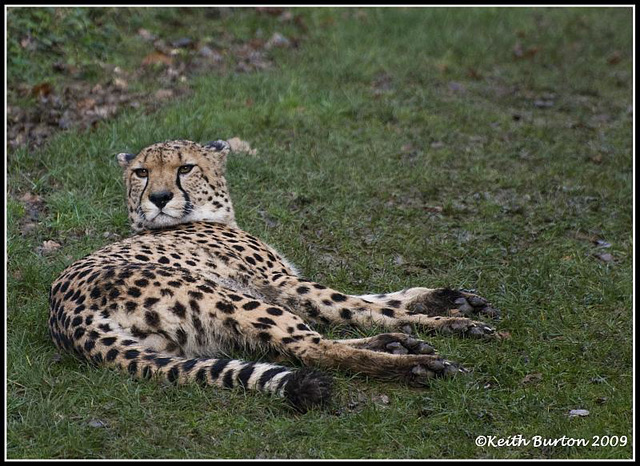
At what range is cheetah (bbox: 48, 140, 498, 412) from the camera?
13.5ft

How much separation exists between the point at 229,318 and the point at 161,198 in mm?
1217

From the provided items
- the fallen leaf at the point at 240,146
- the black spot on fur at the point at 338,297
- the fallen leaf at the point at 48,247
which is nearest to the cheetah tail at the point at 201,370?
the black spot on fur at the point at 338,297

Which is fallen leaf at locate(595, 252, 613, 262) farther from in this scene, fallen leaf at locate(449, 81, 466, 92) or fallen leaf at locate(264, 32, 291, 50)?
fallen leaf at locate(264, 32, 291, 50)

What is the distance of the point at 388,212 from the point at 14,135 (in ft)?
10.1

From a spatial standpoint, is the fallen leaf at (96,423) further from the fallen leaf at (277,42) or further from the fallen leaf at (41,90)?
the fallen leaf at (277,42)

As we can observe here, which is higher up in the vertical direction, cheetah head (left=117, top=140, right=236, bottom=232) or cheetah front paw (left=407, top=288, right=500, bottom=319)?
cheetah head (left=117, top=140, right=236, bottom=232)

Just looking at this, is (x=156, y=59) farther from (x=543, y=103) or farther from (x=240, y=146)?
(x=543, y=103)

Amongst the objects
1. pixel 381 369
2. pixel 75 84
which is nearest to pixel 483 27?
pixel 75 84

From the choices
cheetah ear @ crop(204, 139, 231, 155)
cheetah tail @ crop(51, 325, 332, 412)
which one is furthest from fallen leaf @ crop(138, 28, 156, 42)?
cheetah tail @ crop(51, 325, 332, 412)

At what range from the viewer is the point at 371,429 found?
396 cm

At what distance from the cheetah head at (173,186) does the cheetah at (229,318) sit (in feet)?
0.14

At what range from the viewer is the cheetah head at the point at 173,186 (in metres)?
5.26

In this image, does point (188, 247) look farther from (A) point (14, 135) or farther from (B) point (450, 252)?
(A) point (14, 135)

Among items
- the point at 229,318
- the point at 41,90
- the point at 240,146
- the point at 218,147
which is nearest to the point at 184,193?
the point at 218,147
